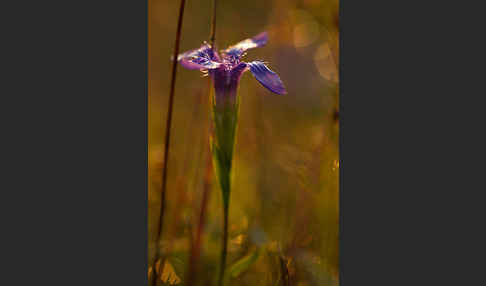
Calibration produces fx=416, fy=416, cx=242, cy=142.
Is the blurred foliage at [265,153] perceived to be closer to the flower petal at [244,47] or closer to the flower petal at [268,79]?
the flower petal at [244,47]

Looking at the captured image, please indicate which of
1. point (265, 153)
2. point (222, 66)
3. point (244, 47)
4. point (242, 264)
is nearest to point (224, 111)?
point (222, 66)

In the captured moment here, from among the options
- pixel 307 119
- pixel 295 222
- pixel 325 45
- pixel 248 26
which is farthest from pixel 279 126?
pixel 295 222

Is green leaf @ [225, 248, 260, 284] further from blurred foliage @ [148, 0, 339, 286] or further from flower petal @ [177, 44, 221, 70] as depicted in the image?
flower petal @ [177, 44, 221, 70]

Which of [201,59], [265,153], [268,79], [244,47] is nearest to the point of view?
[268,79]

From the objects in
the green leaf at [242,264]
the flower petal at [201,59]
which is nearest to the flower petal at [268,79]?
the flower petal at [201,59]

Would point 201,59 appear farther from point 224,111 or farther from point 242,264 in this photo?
point 242,264

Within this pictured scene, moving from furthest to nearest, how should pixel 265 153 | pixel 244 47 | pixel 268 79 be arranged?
pixel 265 153 → pixel 244 47 → pixel 268 79

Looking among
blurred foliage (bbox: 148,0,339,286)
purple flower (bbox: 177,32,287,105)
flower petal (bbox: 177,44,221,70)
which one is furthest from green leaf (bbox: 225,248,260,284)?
flower petal (bbox: 177,44,221,70)
